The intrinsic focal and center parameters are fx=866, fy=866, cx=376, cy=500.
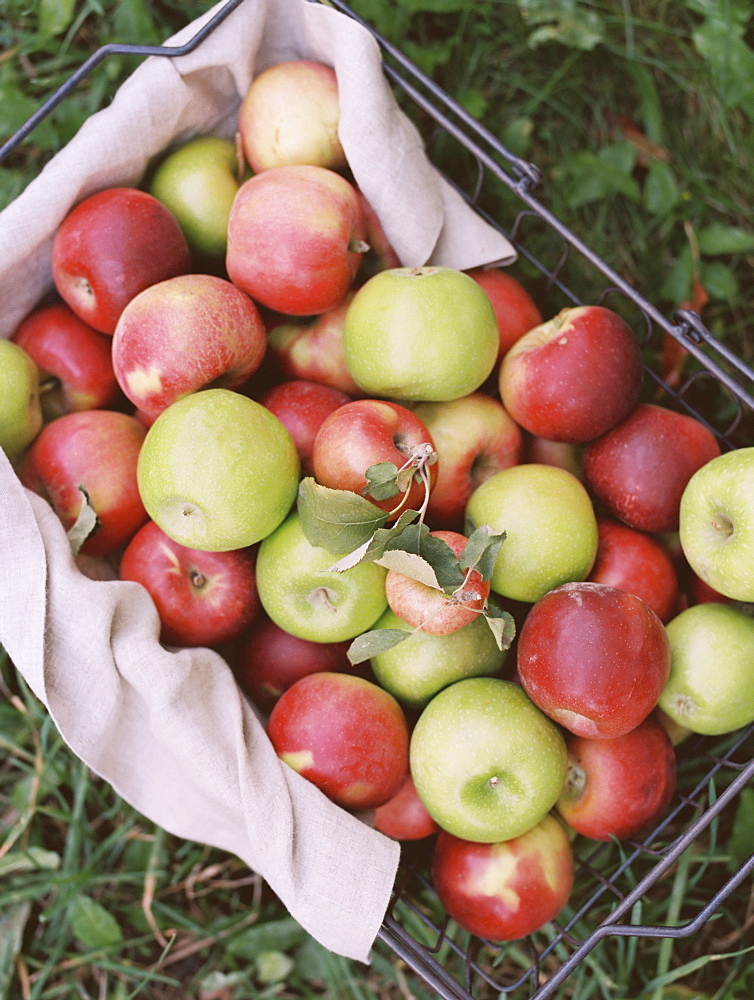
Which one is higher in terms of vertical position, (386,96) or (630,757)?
(386,96)

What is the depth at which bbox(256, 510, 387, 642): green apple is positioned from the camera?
4.79 feet

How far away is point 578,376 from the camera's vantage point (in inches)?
60.8

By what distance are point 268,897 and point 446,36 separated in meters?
2.10

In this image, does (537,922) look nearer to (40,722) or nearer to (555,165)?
(40,722)

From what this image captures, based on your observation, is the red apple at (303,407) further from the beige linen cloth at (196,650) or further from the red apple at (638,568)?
the red apple at (638,568)

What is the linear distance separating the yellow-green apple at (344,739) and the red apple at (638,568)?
0.47m

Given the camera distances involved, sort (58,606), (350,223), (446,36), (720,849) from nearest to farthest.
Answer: (58,606), (350,223), (720,849), (446,36)

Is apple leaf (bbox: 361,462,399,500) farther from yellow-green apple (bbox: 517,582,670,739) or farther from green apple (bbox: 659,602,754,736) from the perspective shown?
green apple (bbox: 659,602,754,736)

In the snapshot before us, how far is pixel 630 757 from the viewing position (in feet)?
4.95

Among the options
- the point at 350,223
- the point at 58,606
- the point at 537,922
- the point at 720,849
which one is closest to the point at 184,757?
the point at 58,606

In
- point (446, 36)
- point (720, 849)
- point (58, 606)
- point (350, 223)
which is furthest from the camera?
point (446, 36)

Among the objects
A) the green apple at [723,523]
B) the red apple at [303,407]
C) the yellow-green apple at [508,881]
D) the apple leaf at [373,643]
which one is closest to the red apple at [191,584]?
the red apple at [303,407]

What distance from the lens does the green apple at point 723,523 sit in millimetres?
1408

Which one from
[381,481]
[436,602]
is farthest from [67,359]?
[436,602]
